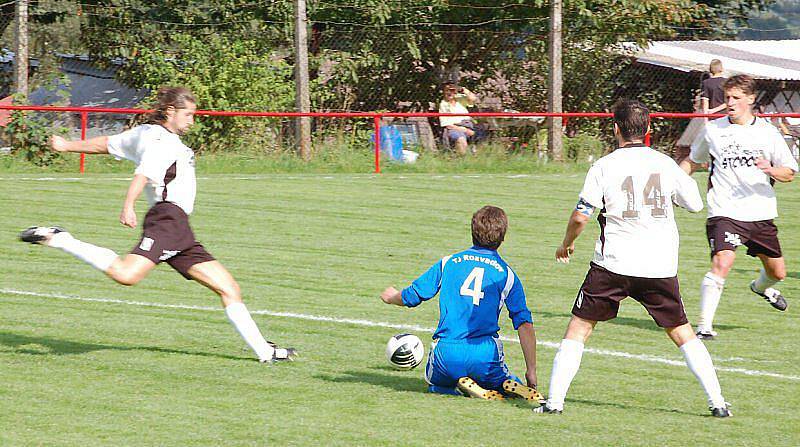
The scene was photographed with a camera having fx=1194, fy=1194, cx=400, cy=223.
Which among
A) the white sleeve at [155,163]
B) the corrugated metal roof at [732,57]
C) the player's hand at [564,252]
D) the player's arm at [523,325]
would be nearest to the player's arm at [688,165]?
the player's hand at [564,252]

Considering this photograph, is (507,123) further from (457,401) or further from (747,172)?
(457,401)

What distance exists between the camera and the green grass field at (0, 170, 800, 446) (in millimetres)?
6074

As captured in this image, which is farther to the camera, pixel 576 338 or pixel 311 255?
pixel 311 255

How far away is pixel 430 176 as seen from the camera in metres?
20.3

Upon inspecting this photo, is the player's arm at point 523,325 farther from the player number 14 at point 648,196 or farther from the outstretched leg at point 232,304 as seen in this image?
the outstretched leg at point 232,304

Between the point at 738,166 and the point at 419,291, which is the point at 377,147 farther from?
the point at 419,291

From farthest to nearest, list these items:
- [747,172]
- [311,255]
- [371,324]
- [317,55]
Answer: [317,55] → [311,255] → [371,324] → [747,172]

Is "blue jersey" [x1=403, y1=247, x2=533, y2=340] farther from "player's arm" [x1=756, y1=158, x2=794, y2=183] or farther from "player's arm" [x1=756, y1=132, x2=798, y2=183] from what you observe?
"player's arm" [x1=756, y1=132, x2=798, y2=183]

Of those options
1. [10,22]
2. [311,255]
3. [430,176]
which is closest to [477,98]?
[430,176]

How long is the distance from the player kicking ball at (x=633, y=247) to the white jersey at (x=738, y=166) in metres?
2.43

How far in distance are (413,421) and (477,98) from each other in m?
19.3

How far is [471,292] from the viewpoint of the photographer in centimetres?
662

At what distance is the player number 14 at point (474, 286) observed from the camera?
662 cm

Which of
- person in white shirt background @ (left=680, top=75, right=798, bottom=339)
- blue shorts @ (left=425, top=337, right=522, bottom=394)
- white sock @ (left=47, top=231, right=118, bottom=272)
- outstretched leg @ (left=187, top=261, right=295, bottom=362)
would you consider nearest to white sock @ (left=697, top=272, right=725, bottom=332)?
person in white shirt background @ (left=680, top=75, right=798, bottom=339)
